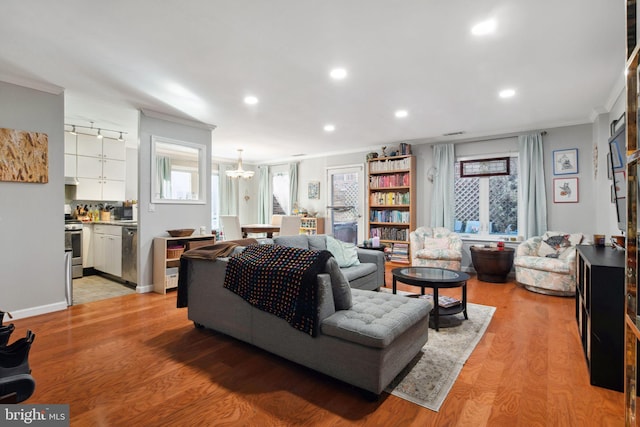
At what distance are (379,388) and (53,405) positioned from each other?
1833 mm

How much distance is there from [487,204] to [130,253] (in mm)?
5903

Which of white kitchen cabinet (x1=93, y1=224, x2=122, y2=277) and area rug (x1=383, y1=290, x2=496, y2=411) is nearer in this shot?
area rug (x1=383, y1=290, x2=496, y2=411)

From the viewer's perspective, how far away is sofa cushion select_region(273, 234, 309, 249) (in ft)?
11.4

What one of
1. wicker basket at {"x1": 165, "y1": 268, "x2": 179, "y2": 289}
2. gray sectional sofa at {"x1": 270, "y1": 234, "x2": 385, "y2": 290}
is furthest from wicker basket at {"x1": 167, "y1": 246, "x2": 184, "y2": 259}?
gray sectional sofa at {"x1": 270, "y1": 234, "x2": 385, "y2": 290}

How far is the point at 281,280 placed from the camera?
2.18 m

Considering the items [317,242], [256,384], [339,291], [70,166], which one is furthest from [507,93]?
[70,166]

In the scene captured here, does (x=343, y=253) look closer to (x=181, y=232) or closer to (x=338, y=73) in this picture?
(x=338, y=73)

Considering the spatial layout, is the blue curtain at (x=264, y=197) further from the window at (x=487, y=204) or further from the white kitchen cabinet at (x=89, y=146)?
the window at (x=487, y=204)

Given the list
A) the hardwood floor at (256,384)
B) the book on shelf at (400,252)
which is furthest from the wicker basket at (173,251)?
the book on shelf at (400,252)

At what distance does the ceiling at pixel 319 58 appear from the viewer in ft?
7.02

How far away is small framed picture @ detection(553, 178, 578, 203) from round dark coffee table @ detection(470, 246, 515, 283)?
1091mm

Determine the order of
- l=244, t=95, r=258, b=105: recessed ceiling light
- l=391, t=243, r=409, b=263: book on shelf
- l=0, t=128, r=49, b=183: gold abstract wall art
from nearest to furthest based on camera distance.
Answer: l=0, t=128, r=49, b=183: gold abstract wall art → l=244, t=95, r=258, b=105: recessed ceiling light → l=391, t=243, r=409, b=263: book on shelf

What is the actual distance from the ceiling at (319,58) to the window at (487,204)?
1.17m

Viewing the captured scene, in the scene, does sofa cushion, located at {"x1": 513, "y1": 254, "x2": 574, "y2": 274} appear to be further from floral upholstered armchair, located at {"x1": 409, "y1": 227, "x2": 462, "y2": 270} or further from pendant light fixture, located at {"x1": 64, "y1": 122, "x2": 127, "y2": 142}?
pendant light fixture, located at {"x1": 64, "y1": 122, "x2": 127, "y2": 142}
